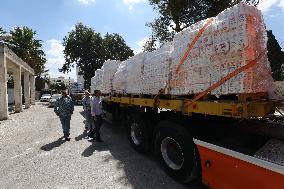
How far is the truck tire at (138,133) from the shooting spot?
7373 millimetres

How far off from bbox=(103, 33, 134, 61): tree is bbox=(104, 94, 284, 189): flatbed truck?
5244 centimetres

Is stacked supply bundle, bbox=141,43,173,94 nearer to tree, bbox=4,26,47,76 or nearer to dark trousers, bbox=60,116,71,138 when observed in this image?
dark trousers, bbox=60,116,71,138

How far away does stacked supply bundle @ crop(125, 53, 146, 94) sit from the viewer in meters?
7.82

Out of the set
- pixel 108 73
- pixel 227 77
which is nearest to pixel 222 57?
pixel 227 77

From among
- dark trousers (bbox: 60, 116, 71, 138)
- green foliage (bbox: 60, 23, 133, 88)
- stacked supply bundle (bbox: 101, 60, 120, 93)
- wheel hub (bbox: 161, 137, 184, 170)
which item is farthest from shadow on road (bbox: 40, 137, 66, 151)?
green foliage (bbox: 60, 23, 133, 88)

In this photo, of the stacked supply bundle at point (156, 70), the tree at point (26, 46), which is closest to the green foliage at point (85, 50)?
the tree at point (26, 46)

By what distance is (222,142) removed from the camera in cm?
457

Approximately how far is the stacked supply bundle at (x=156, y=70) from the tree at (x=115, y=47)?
5072 centimetres

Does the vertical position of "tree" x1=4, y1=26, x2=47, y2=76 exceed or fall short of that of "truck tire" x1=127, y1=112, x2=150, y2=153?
it exceeds it

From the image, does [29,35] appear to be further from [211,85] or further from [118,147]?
[211,85]

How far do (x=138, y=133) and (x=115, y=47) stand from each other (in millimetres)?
53147

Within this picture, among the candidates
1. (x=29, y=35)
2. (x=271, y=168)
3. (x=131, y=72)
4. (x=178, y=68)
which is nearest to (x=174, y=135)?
(x=178, y=68)

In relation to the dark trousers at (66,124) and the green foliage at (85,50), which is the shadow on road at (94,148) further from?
the green foliage at (85,50)

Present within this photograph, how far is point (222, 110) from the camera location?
4.49 metres
